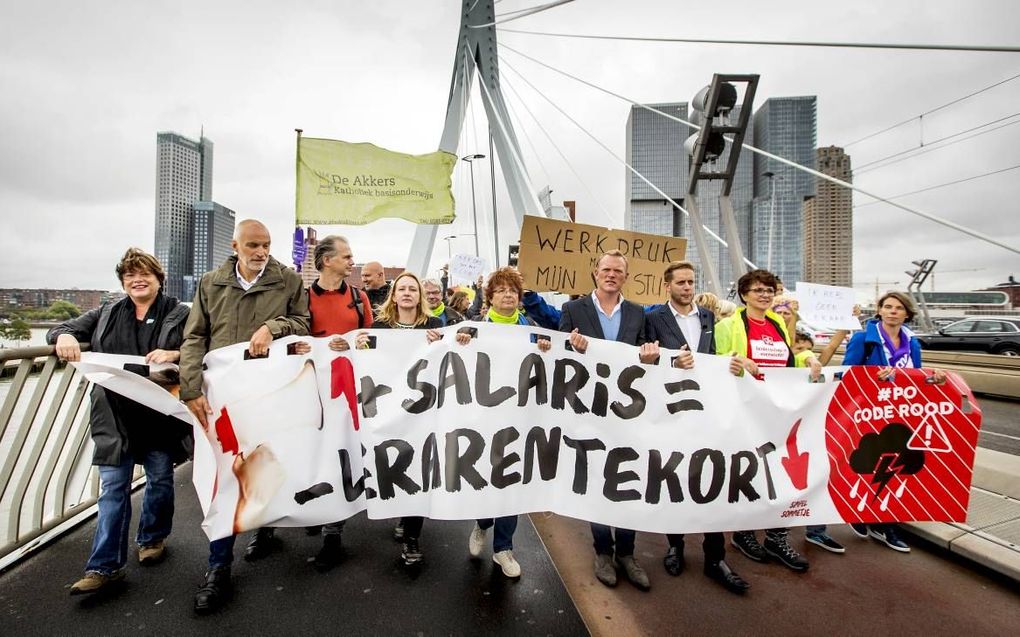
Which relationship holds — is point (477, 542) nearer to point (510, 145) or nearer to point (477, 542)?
point (477, 542)

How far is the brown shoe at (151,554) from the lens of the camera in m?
2.77

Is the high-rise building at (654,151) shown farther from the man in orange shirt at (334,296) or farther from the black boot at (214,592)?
the black boot at (214,592)

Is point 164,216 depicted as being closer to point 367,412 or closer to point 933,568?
point 367,412

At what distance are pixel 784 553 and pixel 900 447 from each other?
0.95m

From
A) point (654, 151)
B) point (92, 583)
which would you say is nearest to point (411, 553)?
point (92, 583)

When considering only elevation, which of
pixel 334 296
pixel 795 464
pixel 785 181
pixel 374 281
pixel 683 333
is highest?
pixel 785 181

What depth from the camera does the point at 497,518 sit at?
2.73m

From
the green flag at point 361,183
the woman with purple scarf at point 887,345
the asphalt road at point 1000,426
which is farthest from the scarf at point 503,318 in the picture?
the asphalt road at point 1000,426

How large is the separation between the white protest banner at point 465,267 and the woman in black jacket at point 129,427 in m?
6.70

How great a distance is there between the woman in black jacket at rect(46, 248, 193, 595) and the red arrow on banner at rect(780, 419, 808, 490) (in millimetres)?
3541

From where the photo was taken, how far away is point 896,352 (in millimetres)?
3281

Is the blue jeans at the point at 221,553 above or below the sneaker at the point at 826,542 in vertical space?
above

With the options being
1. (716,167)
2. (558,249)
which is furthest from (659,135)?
(558,249)

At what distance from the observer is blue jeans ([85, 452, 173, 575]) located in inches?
99.0
